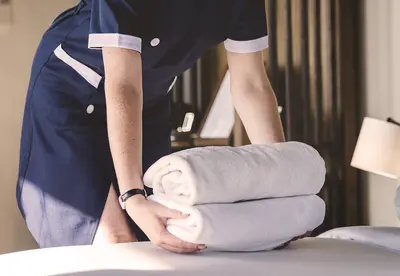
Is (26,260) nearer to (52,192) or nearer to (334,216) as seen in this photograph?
(52,192)

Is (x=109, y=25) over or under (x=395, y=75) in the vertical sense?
over

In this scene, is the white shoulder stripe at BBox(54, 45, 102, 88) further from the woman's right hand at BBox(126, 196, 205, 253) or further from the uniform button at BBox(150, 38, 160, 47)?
the woman's right hand at BBox(126, 196, 205, 253)

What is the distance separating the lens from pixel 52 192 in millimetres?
1410

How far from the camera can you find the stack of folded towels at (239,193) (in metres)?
0.92

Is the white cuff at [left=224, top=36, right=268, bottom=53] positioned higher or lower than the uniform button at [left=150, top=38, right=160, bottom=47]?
lower

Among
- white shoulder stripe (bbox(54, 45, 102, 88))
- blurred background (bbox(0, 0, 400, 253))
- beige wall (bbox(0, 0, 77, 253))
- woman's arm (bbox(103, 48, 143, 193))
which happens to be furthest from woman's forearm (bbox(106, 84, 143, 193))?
blurred background (bbox(0, 0, 400, 253))

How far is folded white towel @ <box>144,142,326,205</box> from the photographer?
92cm

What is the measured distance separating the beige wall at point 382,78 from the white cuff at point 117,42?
151 centimetres

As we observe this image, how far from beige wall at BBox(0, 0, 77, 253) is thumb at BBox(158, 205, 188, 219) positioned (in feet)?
3.43

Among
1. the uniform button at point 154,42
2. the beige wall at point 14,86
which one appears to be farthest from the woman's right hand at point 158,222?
the beige wall at point 14,86

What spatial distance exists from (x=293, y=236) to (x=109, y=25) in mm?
533

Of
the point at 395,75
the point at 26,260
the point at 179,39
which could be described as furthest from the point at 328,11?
the point at 26,260

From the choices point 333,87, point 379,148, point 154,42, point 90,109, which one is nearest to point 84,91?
point 90,109

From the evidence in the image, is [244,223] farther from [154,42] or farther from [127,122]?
[154,42]
